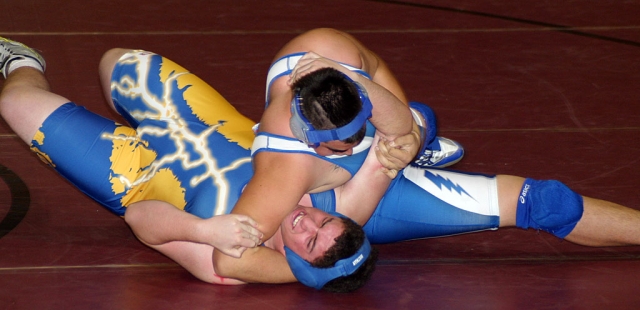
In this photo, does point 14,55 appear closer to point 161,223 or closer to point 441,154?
point 161,223

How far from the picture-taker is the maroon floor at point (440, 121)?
2766mm

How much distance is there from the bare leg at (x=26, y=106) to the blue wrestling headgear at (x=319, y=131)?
0.99 meters

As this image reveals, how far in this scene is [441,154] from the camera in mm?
3516

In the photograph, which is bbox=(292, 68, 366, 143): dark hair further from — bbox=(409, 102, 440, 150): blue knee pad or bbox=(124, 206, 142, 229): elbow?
bbox=(409, 102, 440, 150): blue knee pad

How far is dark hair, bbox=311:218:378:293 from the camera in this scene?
2.65m

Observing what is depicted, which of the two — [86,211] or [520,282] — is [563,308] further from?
[86,211]

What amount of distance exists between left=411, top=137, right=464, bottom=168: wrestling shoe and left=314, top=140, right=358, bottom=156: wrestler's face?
34.4 inches

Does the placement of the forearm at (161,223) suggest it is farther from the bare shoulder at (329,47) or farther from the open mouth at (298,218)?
the bare shoulder at (329,47)

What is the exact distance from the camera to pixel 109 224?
10.5 ft

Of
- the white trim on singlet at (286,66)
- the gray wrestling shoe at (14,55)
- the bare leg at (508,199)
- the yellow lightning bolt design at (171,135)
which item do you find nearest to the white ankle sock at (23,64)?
the gray wrestling shoe at (14,55)

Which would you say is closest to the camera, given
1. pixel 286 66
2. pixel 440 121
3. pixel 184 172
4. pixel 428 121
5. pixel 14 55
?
pixel 286 66

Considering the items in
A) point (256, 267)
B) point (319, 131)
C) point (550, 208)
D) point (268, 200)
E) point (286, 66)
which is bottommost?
point (256, 267)

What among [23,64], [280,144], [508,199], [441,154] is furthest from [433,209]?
[23,64]

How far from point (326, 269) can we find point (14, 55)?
1.62 meters
